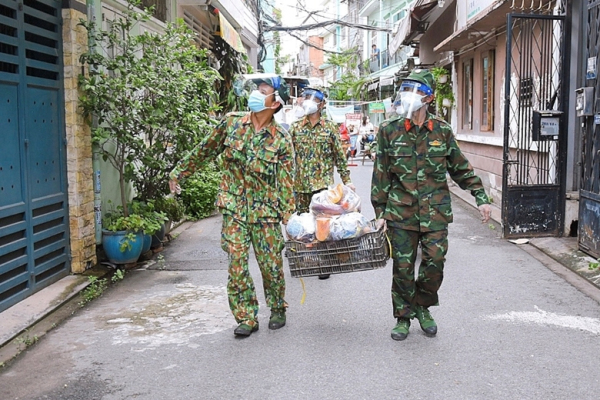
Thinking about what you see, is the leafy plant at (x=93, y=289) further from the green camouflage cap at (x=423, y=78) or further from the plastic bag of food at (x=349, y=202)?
the green camouflage cap at (x=423, y=78)

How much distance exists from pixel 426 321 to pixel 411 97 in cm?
166

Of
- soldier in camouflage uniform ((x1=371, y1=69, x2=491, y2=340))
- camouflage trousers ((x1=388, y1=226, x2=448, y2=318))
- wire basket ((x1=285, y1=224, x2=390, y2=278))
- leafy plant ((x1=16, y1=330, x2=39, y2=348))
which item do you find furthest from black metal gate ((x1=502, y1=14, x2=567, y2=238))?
leafy plant ((x1=16, y1=330, x2=39, y2=348))

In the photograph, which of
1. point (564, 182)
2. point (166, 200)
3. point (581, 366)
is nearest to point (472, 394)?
point (581, 366)

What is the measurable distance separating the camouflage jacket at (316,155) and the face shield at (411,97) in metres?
2.32

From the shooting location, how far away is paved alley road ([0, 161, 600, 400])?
3889 mm

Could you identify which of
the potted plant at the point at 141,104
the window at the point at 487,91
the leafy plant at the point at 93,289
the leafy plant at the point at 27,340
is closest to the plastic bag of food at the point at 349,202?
the leafy plant at the point at 27,340

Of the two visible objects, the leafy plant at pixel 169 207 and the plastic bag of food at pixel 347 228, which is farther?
the leafy plant at pixel 169 207

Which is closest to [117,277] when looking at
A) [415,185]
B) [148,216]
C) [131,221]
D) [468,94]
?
[131,221]

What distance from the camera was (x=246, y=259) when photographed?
4734 millimetres

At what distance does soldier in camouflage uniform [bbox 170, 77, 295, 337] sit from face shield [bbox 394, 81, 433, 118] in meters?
0.88

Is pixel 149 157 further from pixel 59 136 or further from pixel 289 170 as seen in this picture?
pixel 289 170

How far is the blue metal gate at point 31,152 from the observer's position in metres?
5.41

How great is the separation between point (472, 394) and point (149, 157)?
474 centimetres

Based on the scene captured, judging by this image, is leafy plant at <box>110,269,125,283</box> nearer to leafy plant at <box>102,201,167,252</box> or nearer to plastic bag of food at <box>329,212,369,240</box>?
leafy plant at <box>102,201,167,252</box>
